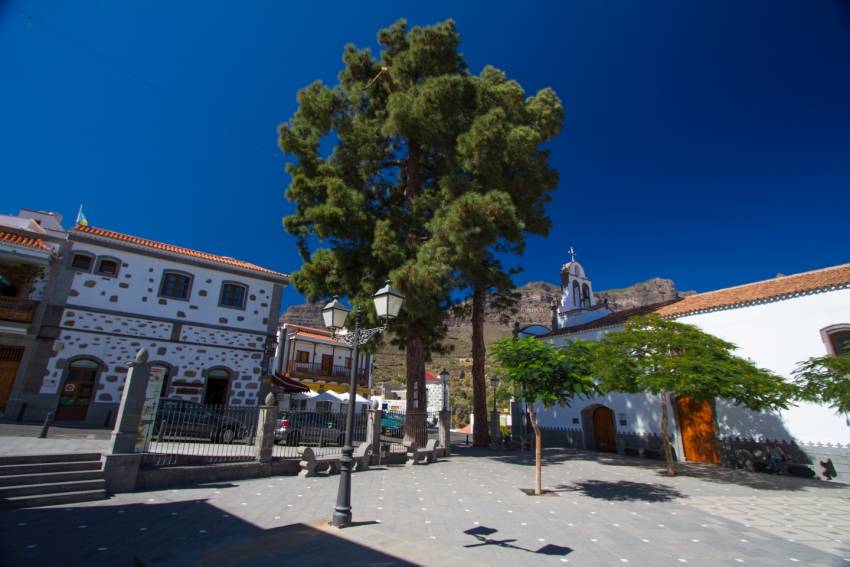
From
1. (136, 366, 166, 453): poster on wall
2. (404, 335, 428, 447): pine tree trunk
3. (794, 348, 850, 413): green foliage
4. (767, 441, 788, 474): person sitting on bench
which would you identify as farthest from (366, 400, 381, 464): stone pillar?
(767, 441, 788, 474): person sitting on bench

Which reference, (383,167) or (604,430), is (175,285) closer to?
(383,167)

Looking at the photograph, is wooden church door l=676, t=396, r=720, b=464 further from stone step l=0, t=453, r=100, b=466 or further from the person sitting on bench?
stone step l=0, t=453, r=100, b=466

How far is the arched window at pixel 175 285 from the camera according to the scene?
17.5 meters

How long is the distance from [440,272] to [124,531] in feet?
32.9

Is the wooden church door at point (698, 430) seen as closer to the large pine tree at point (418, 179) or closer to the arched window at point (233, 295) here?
the large pine tree at point (418, 179)

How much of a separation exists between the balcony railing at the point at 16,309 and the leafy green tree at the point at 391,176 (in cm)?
972

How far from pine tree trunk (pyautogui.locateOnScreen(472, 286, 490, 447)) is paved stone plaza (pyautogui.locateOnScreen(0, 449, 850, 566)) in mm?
8171

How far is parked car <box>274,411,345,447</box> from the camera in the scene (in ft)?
48.1

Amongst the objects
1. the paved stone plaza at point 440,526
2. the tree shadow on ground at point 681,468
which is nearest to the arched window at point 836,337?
the tree shadow on ground at point 681,468

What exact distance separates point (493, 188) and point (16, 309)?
18.4 meters

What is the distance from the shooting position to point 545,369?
977cm

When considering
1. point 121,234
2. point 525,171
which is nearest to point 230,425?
point 121,234

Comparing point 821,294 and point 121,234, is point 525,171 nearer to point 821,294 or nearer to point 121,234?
point 821,294

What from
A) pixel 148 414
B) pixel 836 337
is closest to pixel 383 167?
pixel 148 414
